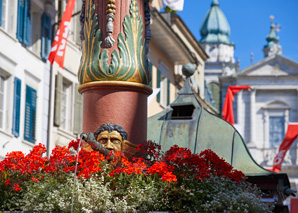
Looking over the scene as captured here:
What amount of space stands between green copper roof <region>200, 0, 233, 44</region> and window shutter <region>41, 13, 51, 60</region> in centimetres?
6232

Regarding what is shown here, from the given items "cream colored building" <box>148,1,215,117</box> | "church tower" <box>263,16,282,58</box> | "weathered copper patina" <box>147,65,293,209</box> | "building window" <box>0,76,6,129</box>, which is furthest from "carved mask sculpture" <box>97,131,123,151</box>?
"church tower" <box>263,16,282,58</box>

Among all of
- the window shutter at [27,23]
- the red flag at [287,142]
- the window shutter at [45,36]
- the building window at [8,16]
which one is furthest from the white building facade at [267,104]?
the building window at [8,16]

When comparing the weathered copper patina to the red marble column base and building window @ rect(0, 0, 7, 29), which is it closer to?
the red marble column base

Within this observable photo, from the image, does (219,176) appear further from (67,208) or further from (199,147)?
(199,147)

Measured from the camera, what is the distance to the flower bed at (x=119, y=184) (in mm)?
6859

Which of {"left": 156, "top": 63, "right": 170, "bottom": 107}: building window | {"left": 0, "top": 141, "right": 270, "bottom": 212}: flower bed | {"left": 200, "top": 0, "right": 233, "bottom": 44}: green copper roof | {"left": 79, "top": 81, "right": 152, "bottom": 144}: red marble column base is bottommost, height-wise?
{"left": 0, "top": 141, "right": 270, "bottom": 212}: flower bed

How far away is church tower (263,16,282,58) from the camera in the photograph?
79438 millimetres

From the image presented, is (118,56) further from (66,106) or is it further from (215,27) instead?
(215,27)

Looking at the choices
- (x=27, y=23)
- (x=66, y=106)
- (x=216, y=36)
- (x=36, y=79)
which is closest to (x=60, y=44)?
(x=27, y=23)

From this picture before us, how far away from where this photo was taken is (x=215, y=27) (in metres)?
86.7

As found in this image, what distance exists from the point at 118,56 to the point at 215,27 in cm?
7903

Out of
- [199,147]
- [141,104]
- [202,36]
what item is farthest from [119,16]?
[202,36]

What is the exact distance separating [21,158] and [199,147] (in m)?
4.20

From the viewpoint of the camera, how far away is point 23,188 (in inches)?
283
